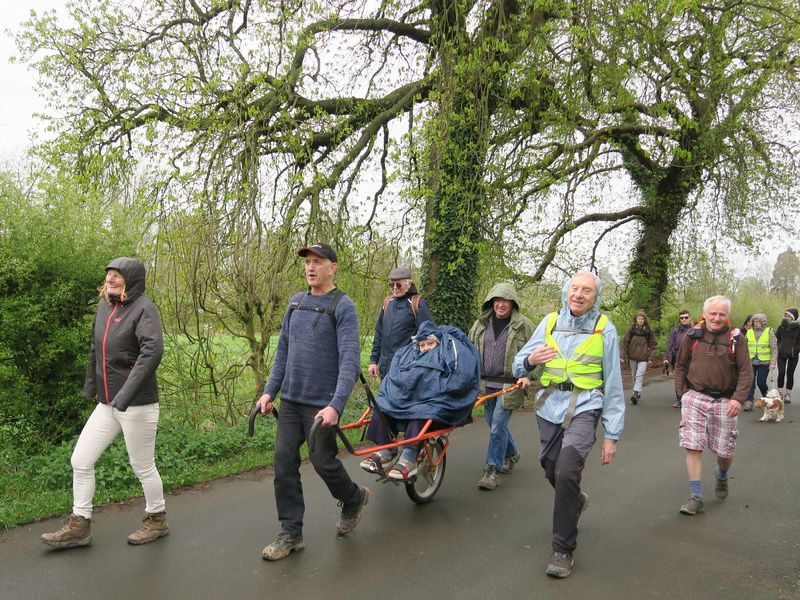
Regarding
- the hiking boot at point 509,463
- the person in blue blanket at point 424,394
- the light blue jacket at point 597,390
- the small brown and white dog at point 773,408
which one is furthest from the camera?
the small brown and white dog at point 773,408

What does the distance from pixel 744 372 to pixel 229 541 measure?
4593 millimetres

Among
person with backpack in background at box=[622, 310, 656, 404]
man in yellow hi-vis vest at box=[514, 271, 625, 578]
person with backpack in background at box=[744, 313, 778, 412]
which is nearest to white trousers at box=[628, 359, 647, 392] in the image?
person with backpack in background at box=[622, 310, 656, 404]

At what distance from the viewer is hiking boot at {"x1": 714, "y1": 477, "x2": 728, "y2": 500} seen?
5574 millimetres

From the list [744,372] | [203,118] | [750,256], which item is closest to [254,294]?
[203,118]

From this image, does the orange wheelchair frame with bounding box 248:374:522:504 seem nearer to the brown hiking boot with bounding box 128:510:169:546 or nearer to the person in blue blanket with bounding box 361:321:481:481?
the person in blue blanket with bounding box 361:321:481:481

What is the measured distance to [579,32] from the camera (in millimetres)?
9180

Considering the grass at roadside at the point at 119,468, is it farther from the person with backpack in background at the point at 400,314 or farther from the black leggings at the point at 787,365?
the black leggings at the point at 787,365

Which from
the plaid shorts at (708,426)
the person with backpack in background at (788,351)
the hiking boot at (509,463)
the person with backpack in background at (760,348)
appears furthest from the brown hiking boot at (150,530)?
the person with backpack in background at (788,351)

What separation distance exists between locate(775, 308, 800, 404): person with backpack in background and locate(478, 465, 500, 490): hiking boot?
8.94 meters

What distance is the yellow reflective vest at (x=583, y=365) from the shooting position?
4.15 meters

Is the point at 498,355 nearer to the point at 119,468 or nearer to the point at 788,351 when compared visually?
the point at 119,468

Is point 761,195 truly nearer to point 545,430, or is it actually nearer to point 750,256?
point 750,256

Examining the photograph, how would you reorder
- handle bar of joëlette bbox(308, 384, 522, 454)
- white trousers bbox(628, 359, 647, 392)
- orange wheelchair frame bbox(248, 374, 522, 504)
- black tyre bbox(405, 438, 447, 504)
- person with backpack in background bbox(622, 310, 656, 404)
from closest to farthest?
1. handle bar of joëlette bbox(308, 384, 522, 454)
2. orange wheelchair frame bbox(248, 374, 522, 504)
3. black tyre bbox(405, 438, 447, 504)
4. white trousers bbox(628, 359, 647, 392)
5. person with backpack in background bbox(622, 310, 656, 404)

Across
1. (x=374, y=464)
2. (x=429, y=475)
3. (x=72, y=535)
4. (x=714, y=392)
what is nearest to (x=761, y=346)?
(x=714, y=392)
